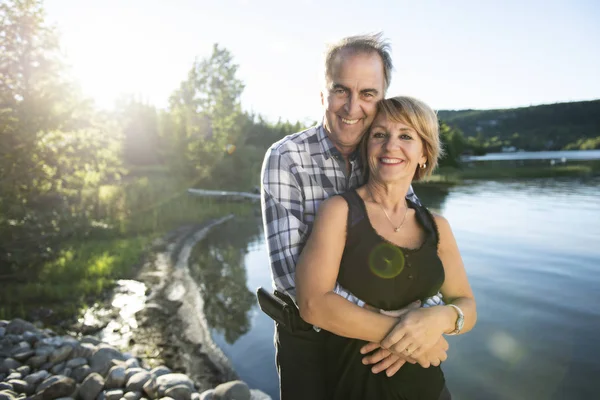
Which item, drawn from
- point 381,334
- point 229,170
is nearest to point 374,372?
point 381,334

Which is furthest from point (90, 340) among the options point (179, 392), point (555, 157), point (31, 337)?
point (555, 157)

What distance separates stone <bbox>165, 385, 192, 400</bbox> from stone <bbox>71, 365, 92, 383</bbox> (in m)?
1.18

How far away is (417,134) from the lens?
2160mm

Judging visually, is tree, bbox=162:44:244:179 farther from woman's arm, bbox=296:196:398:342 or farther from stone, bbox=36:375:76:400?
woman's arm, bbox=296:196:398:342

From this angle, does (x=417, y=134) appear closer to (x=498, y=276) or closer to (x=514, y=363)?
(x=514, y=363)

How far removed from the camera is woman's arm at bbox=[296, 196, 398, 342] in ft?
6.07

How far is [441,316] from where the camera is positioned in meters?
1.96

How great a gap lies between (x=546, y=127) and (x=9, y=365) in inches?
6201

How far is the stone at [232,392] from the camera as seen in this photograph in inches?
182

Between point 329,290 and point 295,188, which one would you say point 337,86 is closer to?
point 295,188

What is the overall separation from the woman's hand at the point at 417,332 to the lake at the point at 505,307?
4260 millimetres

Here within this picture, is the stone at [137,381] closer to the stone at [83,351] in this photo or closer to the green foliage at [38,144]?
the stone at [83,351]

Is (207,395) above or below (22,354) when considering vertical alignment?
below

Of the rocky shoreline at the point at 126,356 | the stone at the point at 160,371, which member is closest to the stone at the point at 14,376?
the rocky shoreline at the point at 126,356
